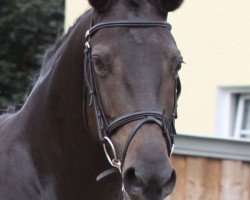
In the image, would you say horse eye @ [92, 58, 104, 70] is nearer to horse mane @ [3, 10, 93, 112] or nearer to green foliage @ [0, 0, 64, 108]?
horse mane @ [3, 10, 93, 112]

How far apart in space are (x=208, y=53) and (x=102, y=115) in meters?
5.33

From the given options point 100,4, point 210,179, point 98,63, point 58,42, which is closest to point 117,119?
point 98,63

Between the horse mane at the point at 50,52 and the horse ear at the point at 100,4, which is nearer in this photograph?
the horse ear at the point at 100,4

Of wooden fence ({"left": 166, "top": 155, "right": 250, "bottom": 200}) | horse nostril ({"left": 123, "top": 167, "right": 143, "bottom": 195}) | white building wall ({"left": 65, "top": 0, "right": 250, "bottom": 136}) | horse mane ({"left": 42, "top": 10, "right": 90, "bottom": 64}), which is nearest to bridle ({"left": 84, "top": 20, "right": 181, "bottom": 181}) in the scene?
horse nostril ({"left": 123, "top": 167, "right": 143, "bottom": 195})

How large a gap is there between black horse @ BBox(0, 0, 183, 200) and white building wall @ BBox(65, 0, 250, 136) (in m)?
Answer: 4.49

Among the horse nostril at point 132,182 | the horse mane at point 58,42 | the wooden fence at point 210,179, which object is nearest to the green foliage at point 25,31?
the wooden fence at point 210,179

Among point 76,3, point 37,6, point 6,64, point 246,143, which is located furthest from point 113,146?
point 37,6

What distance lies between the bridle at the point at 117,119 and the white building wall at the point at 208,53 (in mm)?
4902

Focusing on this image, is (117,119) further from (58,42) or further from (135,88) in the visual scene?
(58,42)

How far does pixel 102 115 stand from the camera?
4035mm

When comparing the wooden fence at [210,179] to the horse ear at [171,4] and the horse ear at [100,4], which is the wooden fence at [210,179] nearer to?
the horse ear at [171,4]

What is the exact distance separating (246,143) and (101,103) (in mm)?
3793

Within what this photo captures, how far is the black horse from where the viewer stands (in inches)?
150

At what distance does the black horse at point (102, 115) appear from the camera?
3.80 metres
